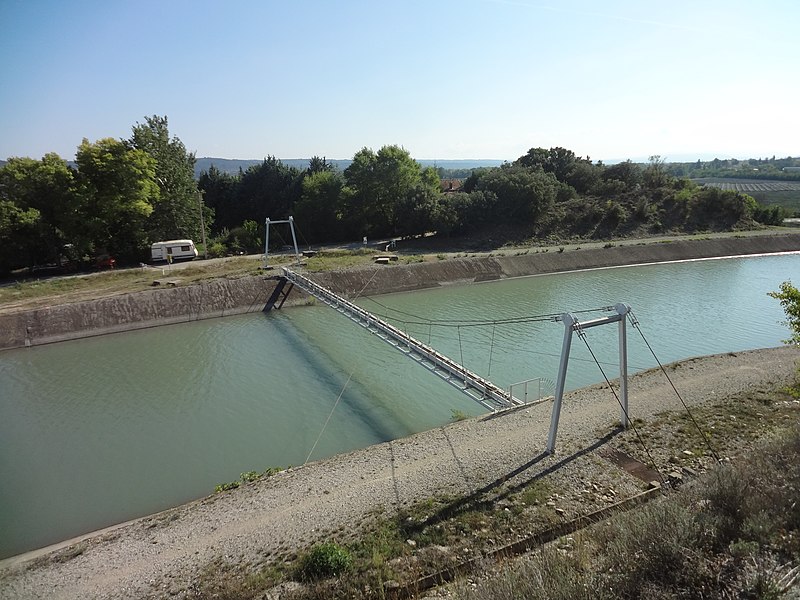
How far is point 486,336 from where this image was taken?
1734 cm

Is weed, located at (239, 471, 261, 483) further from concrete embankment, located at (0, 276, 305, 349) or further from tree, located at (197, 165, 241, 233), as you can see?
tree, located at (197, 165, 241, 233)

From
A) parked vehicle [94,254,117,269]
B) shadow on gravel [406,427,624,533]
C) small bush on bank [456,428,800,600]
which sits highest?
parked vehicle [94,254,117,269]

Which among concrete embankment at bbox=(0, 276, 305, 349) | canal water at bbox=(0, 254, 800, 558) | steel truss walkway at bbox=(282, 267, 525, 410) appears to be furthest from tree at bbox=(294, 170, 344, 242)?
steel truss walkway at bbox=(282, 267, 525, 410)

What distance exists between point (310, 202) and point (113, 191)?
46.2 ft

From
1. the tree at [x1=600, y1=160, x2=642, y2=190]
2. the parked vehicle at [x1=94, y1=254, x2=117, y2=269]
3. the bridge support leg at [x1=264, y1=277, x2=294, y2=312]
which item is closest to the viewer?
the bridge support leg at [x1=264, y1=277, x2=294, y2=312]

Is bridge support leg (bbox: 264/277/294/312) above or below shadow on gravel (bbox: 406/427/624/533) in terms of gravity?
above

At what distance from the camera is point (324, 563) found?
244 inches

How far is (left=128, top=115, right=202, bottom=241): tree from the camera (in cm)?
2909

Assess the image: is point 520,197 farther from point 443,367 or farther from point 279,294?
point 443,367

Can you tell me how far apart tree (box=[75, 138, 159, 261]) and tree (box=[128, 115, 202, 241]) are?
1587 millimetres

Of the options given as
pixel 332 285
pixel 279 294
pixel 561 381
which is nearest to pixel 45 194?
pixel 279 294

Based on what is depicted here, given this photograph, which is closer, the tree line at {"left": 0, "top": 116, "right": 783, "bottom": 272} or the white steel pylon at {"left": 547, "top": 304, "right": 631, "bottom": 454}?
the white steel pylon at {"left": 547, "top": 304, "right": 631, "bottom": 454}

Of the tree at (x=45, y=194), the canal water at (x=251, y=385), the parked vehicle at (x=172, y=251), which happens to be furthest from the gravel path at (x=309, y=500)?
the parked vehicle at (x=172, y=251)

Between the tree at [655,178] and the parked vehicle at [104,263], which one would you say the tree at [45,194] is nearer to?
the parked vehicle at [104,263]
